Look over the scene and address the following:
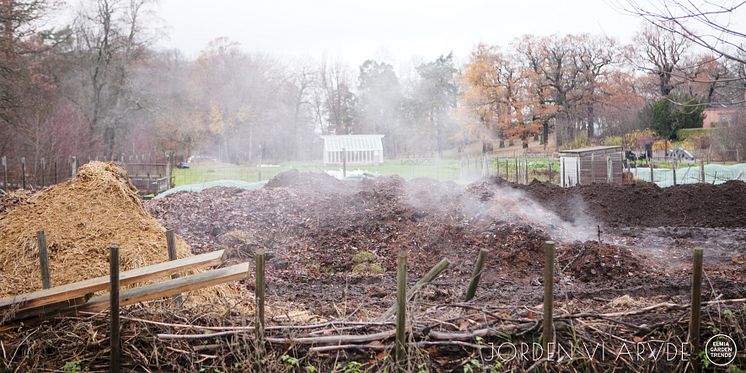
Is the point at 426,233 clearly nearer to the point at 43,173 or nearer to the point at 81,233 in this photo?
the point at 81,233

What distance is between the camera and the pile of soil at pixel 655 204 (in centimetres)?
1405

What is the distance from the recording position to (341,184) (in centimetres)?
1862

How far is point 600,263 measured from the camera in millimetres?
9156

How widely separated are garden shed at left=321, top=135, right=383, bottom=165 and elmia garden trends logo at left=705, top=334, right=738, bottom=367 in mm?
38925

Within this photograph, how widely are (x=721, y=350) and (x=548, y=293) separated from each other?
1543 millimetres

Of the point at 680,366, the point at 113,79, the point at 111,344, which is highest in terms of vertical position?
the point at 113,79

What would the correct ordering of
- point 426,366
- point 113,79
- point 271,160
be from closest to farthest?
point 426,366 < point 113,79 < point 271,160

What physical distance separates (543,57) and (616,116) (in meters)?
7.44

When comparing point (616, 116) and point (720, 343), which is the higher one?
point (616, 116)

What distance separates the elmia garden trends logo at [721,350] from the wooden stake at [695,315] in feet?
0.38

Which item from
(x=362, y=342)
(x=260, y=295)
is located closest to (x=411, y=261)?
(x=362, y=342)

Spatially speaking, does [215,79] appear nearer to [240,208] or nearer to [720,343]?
[240,208]

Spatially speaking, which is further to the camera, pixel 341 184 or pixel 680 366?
pixel 341 184

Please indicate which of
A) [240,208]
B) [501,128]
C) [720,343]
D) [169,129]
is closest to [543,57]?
[501,128]
